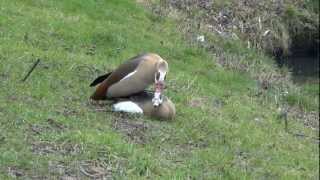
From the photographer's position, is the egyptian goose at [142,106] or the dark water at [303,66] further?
the dark water at [303,66]

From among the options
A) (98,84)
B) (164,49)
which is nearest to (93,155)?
(98,84)

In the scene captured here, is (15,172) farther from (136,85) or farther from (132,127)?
(136,85)

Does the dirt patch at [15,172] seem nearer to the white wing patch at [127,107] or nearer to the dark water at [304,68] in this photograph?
the white wing patch at [127,107]

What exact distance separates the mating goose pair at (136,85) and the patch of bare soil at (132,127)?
0.21 meters

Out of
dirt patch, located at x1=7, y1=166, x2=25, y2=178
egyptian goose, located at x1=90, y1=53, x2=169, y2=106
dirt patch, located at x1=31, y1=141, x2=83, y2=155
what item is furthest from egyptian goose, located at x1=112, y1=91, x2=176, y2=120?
dirt patch, located at x1=7, y1=166, x2=25, y2=178

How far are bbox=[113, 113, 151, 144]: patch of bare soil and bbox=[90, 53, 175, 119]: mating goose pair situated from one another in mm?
209

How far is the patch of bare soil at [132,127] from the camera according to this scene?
10.1 meters

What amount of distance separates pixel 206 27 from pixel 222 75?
3720mm

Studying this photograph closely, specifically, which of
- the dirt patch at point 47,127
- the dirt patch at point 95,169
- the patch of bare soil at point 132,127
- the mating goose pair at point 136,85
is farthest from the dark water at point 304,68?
the dirt patch at point 95,169

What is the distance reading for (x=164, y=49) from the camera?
16828 millimetres

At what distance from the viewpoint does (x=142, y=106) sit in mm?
11047

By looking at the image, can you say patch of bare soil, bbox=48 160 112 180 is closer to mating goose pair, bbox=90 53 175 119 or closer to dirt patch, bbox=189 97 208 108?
mating goose pair, bbox=90 53 175 119

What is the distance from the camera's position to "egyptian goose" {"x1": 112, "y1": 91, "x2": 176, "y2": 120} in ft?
36.0

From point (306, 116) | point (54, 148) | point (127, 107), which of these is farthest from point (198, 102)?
point (54, 148)
